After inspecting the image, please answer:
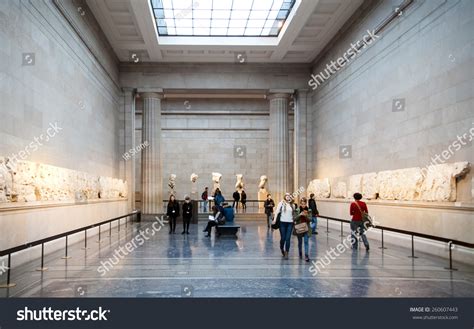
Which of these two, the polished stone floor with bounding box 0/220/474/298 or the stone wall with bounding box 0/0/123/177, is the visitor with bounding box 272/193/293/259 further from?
the stone wall with bounding box 0/0/123/177

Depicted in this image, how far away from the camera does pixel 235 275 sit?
8531 mm

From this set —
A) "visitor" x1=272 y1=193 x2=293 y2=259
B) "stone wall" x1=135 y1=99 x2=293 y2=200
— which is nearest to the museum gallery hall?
"visitor" x1=272 y1=193 x2=293 y2=259

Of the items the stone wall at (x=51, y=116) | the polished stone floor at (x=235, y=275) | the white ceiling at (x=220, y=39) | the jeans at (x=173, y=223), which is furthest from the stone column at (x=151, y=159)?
the polished stone floor at (x=235, y=275)

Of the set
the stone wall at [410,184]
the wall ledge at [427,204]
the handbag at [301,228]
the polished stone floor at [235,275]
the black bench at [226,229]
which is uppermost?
the stone wall at [410,184]

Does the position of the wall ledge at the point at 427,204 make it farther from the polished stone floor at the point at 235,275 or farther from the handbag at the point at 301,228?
the handbag at the point at 301,228

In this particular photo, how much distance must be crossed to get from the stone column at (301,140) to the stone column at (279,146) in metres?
0.62

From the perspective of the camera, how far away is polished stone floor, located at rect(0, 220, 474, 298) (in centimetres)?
718

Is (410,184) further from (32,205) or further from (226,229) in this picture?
(32,205)

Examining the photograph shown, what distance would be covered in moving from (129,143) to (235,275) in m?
17.8

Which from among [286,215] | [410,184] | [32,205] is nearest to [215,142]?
[410,184]

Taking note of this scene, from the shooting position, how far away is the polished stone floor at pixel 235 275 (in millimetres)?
7184

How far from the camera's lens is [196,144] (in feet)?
111

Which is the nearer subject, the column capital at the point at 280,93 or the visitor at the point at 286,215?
the visitor at the point at 286,215

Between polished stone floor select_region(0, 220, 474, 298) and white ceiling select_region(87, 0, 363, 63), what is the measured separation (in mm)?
11056
